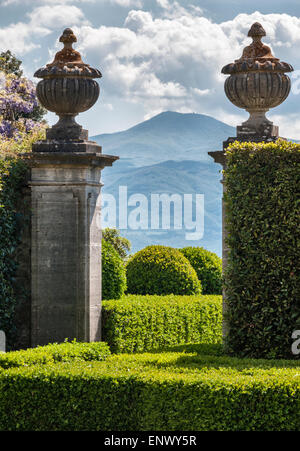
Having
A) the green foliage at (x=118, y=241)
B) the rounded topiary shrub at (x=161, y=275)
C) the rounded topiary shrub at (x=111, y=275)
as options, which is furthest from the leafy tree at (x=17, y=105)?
the rounded topiary shrub at (x=111, y=275)

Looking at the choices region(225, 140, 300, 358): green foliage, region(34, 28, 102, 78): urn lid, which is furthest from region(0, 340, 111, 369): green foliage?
region(34, 28, 102, 78): urn lid

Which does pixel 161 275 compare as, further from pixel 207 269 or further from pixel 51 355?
pixel 51 355

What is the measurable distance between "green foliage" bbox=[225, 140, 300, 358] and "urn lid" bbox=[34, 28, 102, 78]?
2.32 metres

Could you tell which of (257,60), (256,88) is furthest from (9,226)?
(257,60)

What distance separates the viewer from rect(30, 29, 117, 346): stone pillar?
28.4ft

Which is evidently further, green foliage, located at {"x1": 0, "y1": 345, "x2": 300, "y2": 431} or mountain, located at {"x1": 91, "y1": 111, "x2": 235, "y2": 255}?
mountain, located at {"x1": 91, "y1": 111, "x2": 235, "y2": 255}

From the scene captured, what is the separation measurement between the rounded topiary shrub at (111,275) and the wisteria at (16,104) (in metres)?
13.8

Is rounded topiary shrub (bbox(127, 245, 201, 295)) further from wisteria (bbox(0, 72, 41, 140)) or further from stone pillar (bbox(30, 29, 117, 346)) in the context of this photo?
wisteria (bbox(0, 72, 41, 140))

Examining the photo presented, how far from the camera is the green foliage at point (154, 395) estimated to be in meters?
5.71

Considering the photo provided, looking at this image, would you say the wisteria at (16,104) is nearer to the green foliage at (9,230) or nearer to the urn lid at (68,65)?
the urn lid at (68,65)

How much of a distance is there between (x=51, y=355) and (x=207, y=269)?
653cm

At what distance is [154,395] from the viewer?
5.91m
